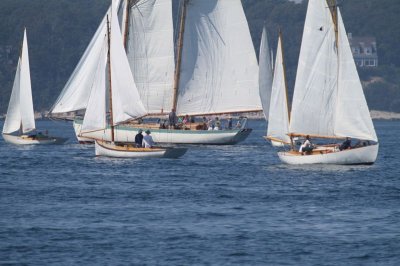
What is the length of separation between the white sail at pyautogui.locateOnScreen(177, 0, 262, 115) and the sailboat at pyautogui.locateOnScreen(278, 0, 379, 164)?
1002 inches

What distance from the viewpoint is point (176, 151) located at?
237 feet

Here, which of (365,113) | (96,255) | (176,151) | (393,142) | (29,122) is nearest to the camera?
(96,255)

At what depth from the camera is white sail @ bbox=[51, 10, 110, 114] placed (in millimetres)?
86688

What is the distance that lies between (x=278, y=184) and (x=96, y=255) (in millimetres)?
20601

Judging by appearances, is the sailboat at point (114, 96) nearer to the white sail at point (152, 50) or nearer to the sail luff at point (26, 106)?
the white sail at point (152, 50)

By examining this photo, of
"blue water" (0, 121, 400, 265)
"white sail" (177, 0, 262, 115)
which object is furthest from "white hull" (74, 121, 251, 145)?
"blue water" (0, 121, 400, 265)

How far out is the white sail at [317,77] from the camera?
6544cm

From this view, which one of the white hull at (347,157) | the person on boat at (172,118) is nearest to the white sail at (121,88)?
the white hull at (347,157)

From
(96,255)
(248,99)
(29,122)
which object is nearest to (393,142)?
(248,99)

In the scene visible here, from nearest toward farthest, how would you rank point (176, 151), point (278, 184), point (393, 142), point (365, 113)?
point (278, 184) < point (365, 113) < point (176, 151) < point (393, 142)

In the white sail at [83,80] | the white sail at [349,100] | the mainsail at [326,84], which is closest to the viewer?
the white sail at [349,100]

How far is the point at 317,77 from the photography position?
65.8m

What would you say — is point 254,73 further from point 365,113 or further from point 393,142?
point 365,113

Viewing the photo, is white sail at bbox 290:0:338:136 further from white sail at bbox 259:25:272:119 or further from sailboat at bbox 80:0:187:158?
white sail at bbox 259:25:272:119
